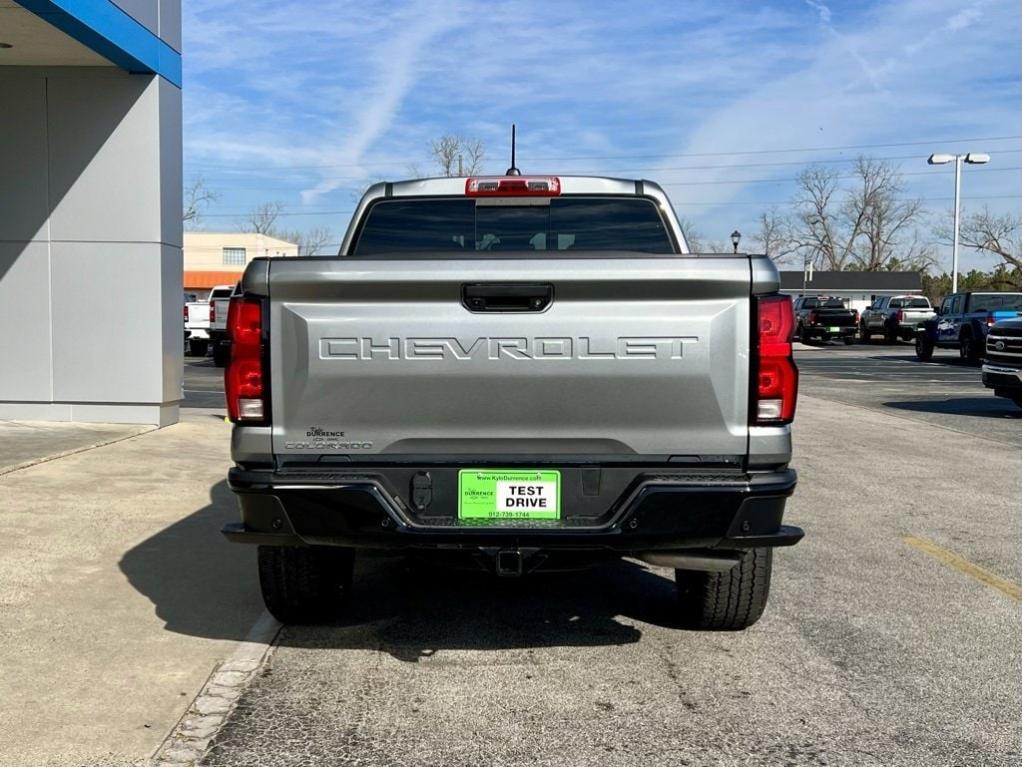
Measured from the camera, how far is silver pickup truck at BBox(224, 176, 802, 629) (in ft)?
12.4

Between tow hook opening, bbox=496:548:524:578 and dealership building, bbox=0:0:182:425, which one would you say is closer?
tow hook opening, bbox=496:548:524:578

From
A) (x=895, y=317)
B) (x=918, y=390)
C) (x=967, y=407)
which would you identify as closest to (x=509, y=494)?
(x=967, y=407)

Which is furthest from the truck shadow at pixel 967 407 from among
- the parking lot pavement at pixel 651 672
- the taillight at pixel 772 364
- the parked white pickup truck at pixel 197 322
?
the parked white pickup truck at pixel 197 322

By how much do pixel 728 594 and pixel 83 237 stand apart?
30.0 feet

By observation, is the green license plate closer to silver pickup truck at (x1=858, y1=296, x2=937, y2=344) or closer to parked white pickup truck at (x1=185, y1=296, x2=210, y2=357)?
parked white pickup truck at (x1=185, y1=296, x2=210, y2=357)

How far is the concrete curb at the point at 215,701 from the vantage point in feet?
11.4

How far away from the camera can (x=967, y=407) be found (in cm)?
1669

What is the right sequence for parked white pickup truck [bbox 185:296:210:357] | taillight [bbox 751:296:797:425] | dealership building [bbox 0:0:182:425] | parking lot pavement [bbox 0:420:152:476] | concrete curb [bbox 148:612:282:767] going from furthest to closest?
parked white pickup truck [bbox 185:296:210:357] → dealership building [bbox 0:0:182:425] → parking lot pavement [bbox 0:420:152:476] → taillight [bbox 751:296:797:425] → concrete curb [bbox 148:612:282:767]

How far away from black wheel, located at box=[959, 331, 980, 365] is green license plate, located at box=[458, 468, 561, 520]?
2637 cm

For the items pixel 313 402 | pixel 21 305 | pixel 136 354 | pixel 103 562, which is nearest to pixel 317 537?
pixel 313 402

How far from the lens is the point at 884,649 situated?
15.2 ft

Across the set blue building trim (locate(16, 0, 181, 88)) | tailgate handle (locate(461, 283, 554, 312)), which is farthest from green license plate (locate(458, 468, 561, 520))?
blue building trim (locate(16, 0, 181, 88))

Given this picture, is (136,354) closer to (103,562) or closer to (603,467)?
(103,562)

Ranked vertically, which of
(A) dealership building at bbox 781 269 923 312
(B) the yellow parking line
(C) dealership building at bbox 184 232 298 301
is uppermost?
(C) dealership building at bbox 184 232 298 301
